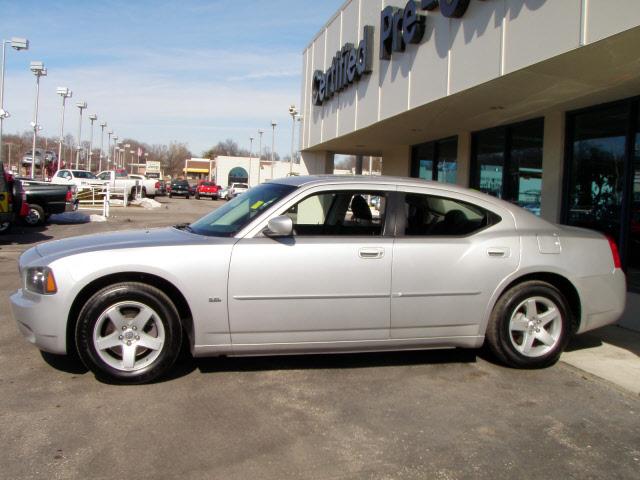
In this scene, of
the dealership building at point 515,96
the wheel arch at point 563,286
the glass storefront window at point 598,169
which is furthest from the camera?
the glass storefront window at point 598,169

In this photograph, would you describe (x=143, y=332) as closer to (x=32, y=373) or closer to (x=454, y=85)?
(x=32, y=373)

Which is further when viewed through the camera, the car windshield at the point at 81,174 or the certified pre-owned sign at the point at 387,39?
the car windshield at the point at 81,174

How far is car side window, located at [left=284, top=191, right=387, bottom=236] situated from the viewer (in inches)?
191

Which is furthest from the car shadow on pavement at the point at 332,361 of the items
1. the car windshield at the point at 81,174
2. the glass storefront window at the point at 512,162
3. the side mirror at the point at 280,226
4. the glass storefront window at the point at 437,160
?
the car windshield at the point at 81,174

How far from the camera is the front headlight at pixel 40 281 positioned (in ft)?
13.7

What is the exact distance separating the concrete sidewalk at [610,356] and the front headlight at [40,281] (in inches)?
172

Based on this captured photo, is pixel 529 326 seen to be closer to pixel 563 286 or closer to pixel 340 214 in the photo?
pixel 563 286

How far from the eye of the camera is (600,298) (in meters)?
5.16

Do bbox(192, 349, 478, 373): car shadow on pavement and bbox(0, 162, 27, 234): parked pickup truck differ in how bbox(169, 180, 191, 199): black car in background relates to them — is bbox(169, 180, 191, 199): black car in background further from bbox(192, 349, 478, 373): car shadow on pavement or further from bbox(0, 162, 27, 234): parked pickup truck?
bbox(192, 349, 478, 373): car shadow on pavement

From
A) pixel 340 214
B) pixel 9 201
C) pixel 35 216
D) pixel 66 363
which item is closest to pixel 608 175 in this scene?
pixel 340 214

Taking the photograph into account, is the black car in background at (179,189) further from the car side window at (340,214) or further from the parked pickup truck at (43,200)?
the car side window at (340,214)

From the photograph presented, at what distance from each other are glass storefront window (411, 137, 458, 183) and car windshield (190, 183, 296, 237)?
7.37 metres

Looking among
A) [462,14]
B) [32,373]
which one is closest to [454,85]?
[462,14]

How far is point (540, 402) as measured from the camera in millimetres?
4309
